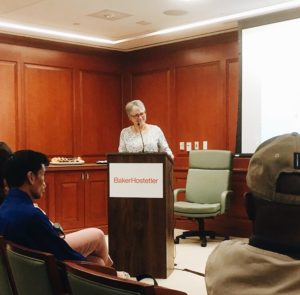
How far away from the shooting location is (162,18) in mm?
6039

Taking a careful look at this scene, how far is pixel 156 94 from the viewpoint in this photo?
7453mm

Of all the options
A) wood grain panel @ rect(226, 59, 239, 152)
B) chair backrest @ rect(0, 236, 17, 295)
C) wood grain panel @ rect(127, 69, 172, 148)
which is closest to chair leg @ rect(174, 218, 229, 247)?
wood grain panel @ rect(226, 59, 239, 152)

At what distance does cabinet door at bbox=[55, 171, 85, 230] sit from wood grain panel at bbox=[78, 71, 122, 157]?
776mm

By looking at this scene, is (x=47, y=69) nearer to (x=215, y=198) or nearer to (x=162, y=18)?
(x=162, y=18)

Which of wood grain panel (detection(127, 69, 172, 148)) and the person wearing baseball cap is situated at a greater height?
wood grain panel (detection(127, 69, 172, 148))

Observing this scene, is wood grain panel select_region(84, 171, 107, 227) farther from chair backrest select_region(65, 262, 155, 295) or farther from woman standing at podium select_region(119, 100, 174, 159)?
chair backrest select_region(65, 262, 155, 295)

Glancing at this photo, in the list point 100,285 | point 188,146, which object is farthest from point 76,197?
point 100,285

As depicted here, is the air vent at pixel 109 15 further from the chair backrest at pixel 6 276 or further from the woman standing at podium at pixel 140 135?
the chair backrest at pixel 6 276

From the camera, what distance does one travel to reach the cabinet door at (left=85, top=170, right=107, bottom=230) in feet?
22.1

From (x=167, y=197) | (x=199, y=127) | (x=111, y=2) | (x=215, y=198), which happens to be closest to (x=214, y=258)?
(x=167, y=197)

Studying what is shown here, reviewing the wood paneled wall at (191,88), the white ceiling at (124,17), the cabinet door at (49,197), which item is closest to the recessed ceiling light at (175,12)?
the white ceiling at (124,17)

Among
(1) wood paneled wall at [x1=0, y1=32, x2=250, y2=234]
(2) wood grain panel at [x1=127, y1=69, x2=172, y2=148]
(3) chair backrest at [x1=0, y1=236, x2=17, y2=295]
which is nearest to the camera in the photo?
(3) chair backrest at [x1=0, y1=236, x2=17, y2=295]

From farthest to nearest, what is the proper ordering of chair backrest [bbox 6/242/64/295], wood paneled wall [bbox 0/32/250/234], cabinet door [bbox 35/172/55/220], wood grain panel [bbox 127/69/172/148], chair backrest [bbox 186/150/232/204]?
1. wood grain panel [bbox 127/69/172/148]
2. wood paneled wall [bbox 0/32/250/234]
3. cabinet door [bbox 35/172/55/220]
4. chair backrest [bbox 186/150/232/204]
5. chair backrest [bbox 6/242/64/295]

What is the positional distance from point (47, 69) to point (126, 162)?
3218 mm
